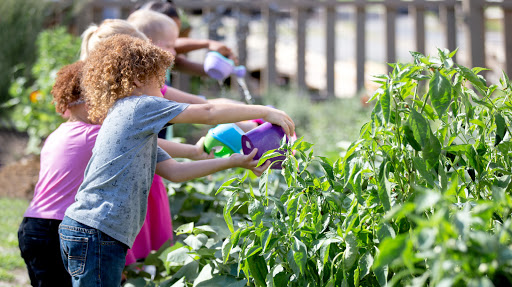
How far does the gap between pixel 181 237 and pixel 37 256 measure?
Result: 73cm

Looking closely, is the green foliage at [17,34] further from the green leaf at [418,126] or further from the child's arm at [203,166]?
the green leaf at [418,126]

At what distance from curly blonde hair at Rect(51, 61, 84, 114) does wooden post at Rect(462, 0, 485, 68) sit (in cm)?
534

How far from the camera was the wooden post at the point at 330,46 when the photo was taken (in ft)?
20.9

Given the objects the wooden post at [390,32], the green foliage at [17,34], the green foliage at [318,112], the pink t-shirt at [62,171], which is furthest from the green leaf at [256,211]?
the wooden post at [390,32]

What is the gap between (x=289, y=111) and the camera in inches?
223

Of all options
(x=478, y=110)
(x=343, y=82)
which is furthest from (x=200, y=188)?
(x=343, y=82)

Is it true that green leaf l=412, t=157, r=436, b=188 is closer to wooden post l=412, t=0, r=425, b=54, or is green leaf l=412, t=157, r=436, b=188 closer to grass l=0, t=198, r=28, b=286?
grass l=0, t=198, r=28, b=286

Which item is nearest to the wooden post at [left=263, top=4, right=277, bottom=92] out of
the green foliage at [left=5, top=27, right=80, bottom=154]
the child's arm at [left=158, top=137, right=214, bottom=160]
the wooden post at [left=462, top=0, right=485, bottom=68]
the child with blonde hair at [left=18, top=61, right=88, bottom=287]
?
the green foliage at [left=5, top=27, right=80, bottom=154]

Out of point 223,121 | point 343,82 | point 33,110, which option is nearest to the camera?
point 223,121

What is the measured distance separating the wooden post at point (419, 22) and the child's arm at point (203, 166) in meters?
5.00

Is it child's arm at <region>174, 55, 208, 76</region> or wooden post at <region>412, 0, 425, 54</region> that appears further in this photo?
wooden post at <region>412, 0, 425, 54</region>

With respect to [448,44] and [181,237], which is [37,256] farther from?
[448,44]

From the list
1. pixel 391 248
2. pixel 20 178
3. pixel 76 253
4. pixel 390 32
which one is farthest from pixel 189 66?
pixel 390 32

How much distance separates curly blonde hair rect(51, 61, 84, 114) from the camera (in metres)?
2.26
